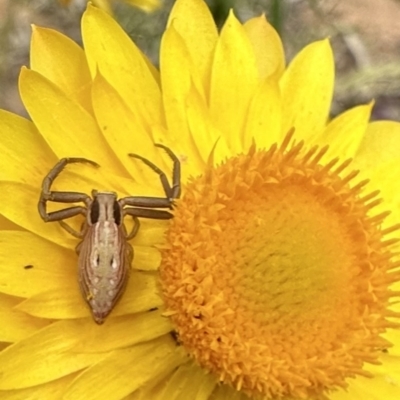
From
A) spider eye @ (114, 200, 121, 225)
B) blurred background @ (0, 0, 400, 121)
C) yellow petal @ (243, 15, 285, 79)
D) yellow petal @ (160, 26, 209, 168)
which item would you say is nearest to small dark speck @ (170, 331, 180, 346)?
spider eye @ (114, 200, 121, 225)

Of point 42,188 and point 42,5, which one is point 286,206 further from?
point 42,5

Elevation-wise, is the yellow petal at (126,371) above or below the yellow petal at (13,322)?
below

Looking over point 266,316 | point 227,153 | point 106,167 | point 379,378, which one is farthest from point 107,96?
point 379,378

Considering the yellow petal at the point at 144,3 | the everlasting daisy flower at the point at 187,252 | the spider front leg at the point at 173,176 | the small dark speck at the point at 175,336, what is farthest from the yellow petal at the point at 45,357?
the yellow petal at the point at 144,3

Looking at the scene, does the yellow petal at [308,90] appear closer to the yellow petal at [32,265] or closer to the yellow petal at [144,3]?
the yellow petal at [144,3]

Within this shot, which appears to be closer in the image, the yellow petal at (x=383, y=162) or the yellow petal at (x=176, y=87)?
the yellow petal at (x=176, y=87)

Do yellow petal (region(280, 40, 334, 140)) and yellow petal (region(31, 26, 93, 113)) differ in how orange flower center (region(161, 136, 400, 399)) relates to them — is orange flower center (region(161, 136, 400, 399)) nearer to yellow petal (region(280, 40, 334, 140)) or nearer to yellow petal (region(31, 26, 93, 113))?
yellow petal (region(280, 40, 334, 140))

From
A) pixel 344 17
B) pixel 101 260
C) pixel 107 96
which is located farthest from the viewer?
pixel 344 17
